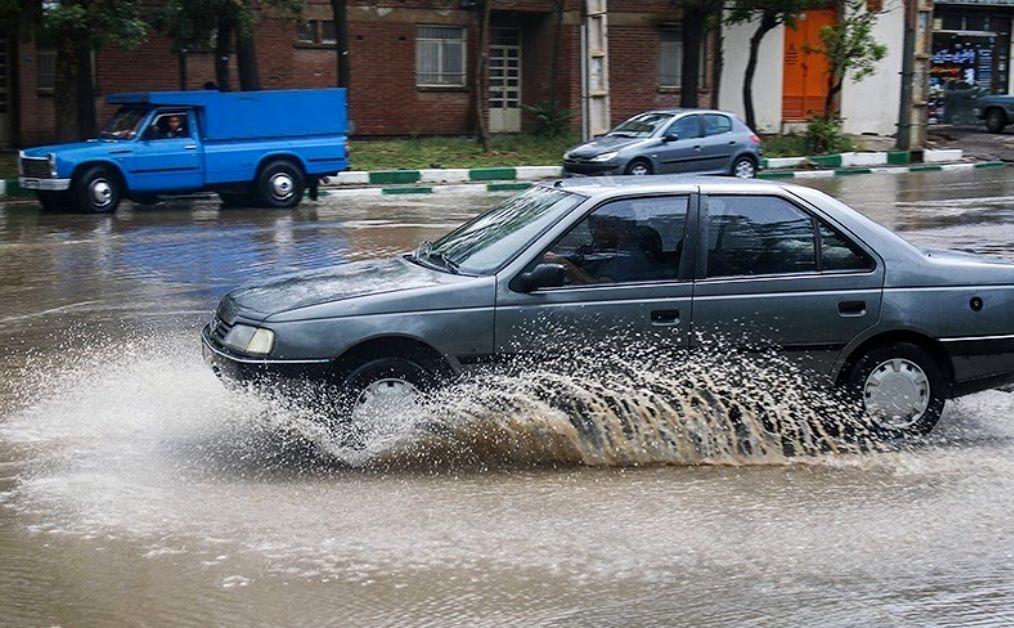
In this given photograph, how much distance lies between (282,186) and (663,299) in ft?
49.4

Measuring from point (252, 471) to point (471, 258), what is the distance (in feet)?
5.26

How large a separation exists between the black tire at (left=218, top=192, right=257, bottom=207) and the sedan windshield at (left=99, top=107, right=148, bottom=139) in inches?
73.4

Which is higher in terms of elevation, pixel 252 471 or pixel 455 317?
pixel 455 317

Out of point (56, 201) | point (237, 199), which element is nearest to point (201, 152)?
point (237, 199)

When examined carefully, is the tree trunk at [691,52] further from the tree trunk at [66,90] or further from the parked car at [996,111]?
the tree trunk at [66,90]

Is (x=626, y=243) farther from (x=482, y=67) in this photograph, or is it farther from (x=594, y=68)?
(x=482, y=67)

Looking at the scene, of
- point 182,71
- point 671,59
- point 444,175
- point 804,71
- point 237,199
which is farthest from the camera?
point 804,71

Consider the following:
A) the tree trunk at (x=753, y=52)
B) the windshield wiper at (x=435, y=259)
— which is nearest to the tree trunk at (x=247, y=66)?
the tree trunk at (x=753, y=52)

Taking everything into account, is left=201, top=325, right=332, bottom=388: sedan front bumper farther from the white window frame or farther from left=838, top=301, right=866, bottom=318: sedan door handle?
the white window frame

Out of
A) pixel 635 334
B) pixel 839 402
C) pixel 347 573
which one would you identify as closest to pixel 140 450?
pixel 347 573

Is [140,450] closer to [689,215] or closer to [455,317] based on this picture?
[455,317]

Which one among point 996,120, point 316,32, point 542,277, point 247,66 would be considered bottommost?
point 542,277

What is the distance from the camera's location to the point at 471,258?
274 inches

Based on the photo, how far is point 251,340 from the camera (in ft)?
21.2
